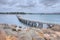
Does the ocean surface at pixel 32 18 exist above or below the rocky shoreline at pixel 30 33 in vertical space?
above

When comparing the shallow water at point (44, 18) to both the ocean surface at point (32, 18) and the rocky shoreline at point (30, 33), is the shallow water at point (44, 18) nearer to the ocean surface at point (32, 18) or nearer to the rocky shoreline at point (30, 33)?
the ocean surface at point (32, 18)

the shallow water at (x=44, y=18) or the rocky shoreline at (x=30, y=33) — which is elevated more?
the shallow water at (x=44, y=18)

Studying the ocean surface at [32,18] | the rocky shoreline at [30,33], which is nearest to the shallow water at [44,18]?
the ocean surface at [32,18]

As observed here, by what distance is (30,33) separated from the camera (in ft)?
6.87

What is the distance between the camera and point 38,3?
216 centimetres

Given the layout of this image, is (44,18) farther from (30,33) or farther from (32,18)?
(30,33)

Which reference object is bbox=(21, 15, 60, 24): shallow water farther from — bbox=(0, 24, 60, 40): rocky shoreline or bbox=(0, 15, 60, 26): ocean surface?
bbox=(0, 24, 60, 40): rocky shoreline

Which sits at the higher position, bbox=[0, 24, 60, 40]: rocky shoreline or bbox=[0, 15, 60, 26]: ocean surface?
bbox=[0, 15, 60, 26]: ocean surface

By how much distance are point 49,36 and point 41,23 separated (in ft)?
0.80

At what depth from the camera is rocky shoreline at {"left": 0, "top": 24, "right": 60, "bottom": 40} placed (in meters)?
2.04

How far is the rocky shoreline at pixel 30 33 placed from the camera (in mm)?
2035

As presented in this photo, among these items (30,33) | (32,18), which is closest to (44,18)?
(32,18)

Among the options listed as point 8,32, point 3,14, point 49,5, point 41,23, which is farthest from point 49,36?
point 3,14

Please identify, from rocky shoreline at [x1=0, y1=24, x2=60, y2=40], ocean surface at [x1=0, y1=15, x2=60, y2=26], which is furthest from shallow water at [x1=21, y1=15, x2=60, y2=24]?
rocky shoreline at [x1=0, y1=24, x2=60, y2=40]
